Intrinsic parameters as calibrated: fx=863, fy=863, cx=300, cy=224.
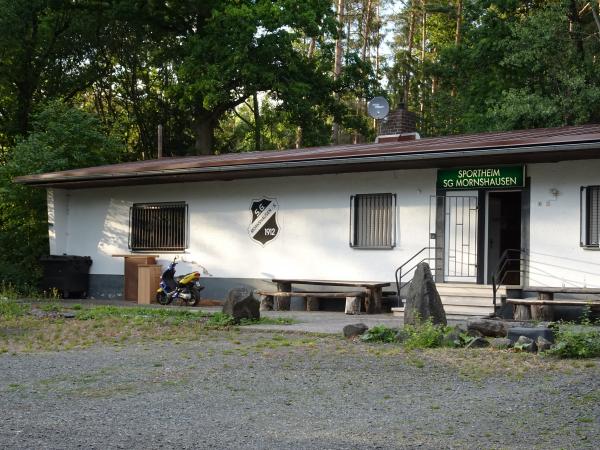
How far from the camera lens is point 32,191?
23.7m

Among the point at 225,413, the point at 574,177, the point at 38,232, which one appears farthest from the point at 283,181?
the point at 225,413

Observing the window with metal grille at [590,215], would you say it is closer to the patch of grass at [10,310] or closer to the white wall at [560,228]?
the white wall at [560,228]

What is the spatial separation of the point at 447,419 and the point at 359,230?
11485 mm

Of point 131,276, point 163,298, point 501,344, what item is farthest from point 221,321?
point 131,276

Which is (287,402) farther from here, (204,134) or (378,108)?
(204,134)

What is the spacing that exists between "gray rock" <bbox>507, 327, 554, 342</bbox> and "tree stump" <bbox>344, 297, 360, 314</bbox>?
6.21 metres

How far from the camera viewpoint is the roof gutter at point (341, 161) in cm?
1441

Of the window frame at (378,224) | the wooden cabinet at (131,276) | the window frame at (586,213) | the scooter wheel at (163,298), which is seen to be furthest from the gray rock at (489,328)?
the wooden cabinet at (131,276)

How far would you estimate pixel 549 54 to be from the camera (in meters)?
26.9

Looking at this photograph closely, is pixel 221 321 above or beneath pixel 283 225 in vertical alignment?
beneath

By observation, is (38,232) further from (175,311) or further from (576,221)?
(576,221)

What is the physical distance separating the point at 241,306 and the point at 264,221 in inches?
211

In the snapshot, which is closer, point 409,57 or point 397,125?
point 397,125

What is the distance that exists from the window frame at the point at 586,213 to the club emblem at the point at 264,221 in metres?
6.73
